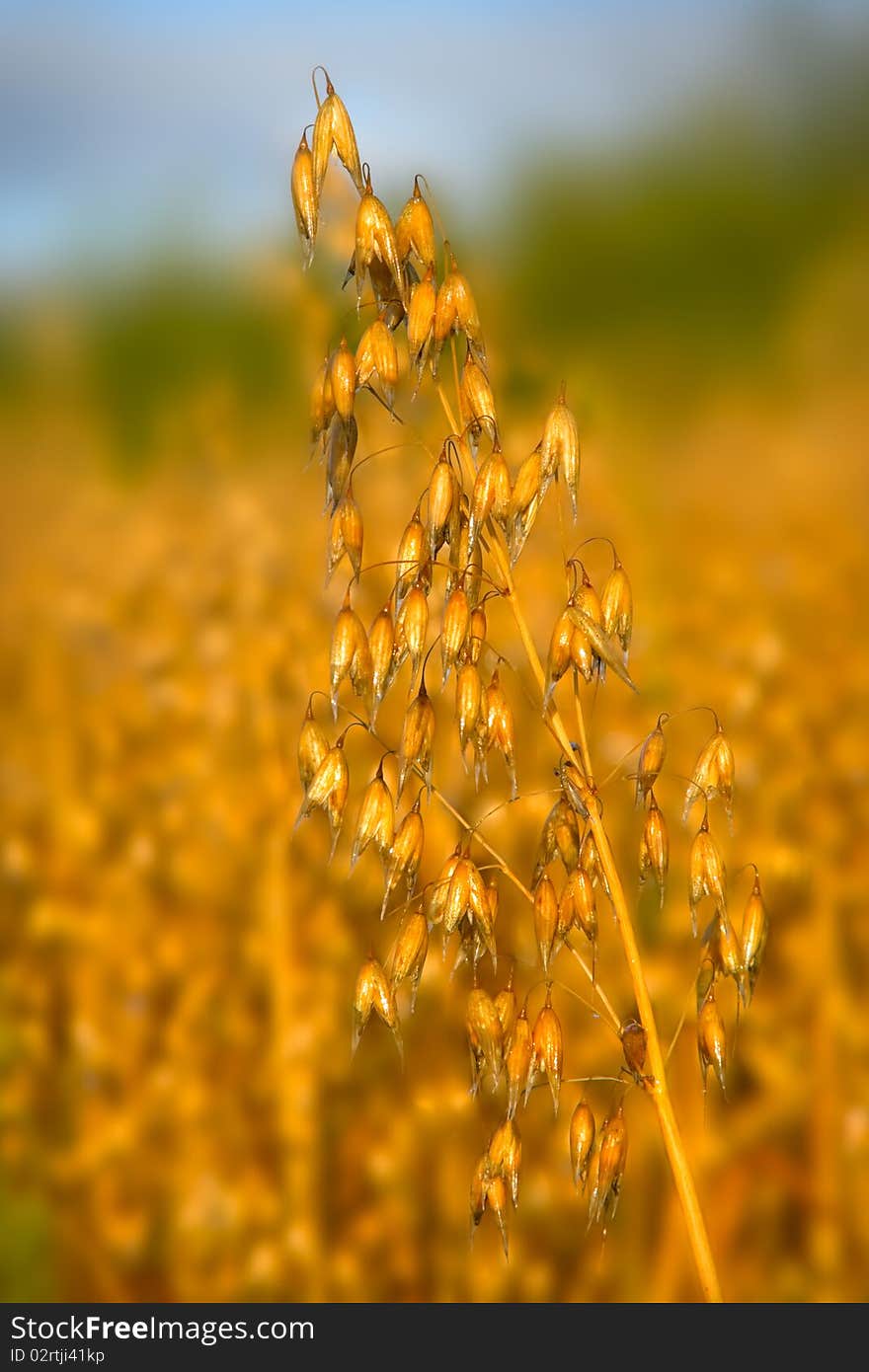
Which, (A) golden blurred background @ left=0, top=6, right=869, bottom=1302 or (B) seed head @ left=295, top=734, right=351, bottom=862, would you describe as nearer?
(B) seed head @ left=295, top=734, right=351, bottom=862

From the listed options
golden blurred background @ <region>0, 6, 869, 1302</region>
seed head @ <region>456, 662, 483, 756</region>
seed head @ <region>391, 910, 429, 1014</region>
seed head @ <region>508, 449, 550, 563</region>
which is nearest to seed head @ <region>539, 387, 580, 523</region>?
seed head @ <region>508, 449, 550, 563</region>

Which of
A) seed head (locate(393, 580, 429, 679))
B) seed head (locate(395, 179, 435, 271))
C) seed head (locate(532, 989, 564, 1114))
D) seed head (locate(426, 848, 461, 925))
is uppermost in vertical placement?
seed head (locate(395, 179, 435, 271))

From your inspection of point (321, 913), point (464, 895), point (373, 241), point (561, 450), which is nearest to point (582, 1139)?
point (464, 895)

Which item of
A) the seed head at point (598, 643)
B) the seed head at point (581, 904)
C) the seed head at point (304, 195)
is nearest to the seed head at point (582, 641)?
the seed head at point (598, 643)

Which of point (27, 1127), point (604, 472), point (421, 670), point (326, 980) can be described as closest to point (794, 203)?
point (604, 472)

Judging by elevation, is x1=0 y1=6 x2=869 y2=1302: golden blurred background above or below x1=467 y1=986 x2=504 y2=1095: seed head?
above

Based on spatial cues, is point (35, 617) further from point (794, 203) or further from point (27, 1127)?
point (794, 203)

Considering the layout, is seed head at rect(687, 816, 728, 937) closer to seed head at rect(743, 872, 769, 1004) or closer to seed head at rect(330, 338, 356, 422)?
seed head at rect(743, 872, 769, 1004)
